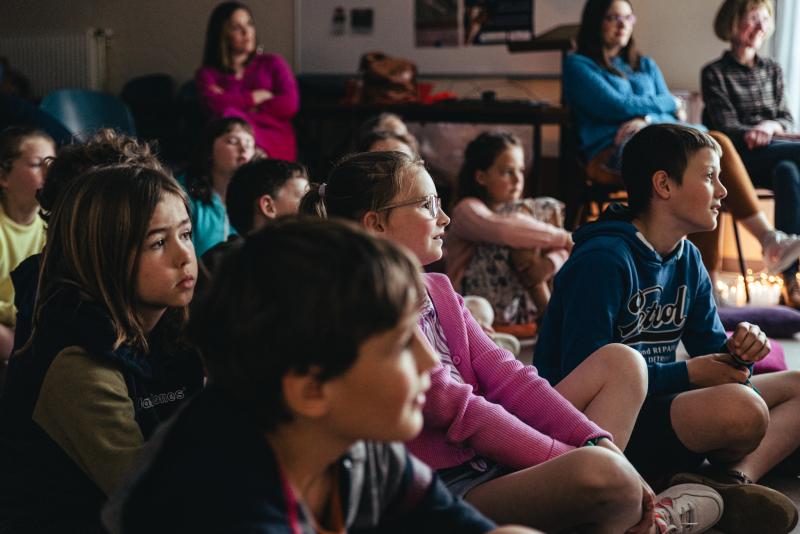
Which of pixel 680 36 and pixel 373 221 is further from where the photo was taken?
pixel 680 36

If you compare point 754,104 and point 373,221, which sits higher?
point 754,104

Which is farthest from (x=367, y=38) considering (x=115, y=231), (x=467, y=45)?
(x=115, y=231)

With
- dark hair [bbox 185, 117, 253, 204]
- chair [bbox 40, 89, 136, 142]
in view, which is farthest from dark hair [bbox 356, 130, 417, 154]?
chair [bbox 40, 89, 136, 142]

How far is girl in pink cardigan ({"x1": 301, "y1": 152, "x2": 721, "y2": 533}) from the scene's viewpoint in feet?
4.29

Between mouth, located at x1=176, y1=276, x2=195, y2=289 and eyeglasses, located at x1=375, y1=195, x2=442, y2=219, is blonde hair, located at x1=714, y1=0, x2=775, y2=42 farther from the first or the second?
mouth, located at x1=176, y1=276, x2=195, y2=289

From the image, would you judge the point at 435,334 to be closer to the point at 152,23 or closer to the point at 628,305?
the point at 628,305

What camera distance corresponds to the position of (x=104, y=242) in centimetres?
132

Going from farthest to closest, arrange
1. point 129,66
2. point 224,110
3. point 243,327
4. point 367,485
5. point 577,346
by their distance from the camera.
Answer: point 129,66 < point 224,110 < point 577,346 < point 367,485 < point 243,327

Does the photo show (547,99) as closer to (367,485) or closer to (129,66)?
(129,66)

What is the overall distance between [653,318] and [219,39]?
122 inches

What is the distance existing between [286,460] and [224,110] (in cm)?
358

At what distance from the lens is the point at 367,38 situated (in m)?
5.48

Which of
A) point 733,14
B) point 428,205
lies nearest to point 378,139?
point 428,205

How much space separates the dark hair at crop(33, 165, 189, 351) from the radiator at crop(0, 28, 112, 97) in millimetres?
5114
